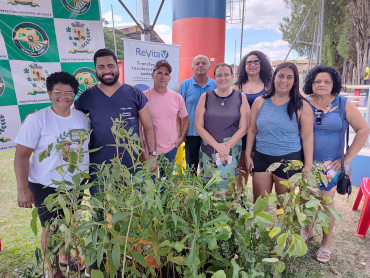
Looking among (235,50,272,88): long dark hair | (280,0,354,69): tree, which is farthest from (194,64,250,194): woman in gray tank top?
(280,0,354,69): tree

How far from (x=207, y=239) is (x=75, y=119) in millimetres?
1480

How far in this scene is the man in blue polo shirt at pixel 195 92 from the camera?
→ 2.89 metres

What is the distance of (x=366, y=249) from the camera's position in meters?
2.50

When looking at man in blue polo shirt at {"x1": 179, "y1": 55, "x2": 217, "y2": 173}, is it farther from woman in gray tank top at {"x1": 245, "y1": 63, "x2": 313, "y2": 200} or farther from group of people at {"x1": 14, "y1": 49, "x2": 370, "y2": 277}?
woman in gray tank top at {"x1": 245, "y1": 63, "x2": 313, "y2": 200}

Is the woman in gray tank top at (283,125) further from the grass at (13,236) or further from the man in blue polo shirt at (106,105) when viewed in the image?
the grass at (13,236)

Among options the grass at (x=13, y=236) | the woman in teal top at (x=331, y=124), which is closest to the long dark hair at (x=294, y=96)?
the woman in teal top at (x=331, y=124)

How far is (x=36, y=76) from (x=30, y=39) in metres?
0.33

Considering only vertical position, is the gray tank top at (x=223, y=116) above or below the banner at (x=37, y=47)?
below

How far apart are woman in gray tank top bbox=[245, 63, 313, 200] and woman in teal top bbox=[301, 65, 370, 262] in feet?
0.37

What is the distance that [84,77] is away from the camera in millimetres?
2607

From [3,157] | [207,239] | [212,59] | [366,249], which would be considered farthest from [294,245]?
[3,157]

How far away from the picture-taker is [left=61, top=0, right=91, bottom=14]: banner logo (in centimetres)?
241

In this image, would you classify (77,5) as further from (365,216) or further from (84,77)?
(365,216)

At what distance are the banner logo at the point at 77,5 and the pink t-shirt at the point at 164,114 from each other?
102cm
